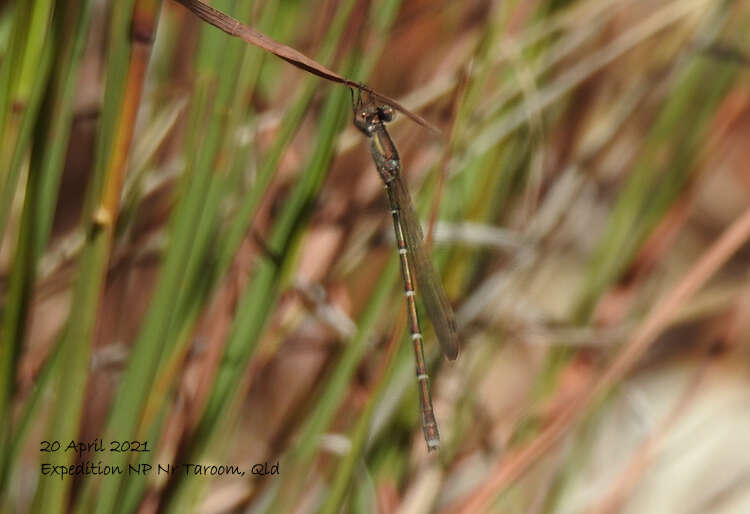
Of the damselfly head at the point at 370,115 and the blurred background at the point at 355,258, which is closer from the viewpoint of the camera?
the blurred background at the point at 355,258

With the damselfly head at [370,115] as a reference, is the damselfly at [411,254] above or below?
below

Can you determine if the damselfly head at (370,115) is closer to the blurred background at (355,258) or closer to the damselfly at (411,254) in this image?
the damselfly at (411,254)

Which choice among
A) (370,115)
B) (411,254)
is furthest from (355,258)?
(370,115)

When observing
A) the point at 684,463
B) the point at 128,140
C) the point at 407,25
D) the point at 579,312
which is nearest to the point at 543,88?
the point at 407,25

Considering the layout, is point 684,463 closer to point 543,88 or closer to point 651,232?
point 651,232

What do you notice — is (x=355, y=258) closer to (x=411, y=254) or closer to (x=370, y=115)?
(x=411, y=254)

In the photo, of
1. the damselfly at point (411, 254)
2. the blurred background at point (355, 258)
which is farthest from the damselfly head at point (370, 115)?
the blurred background at point (355, 258)

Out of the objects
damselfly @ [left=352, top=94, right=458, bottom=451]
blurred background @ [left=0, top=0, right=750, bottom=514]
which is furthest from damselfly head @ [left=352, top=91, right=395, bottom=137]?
blurred background @ [left=0, top=0, right=750, bottom=514]
